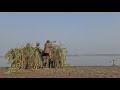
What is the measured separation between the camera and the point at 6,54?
14422 millimetres

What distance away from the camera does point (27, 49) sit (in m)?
14.2
